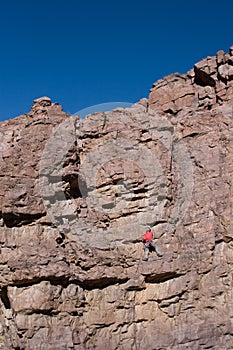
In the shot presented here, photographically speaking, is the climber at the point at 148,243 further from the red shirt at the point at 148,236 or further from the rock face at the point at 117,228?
the rock face at the point at 117,228

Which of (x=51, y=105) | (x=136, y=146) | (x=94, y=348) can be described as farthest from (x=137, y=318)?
(x=51, y=105)

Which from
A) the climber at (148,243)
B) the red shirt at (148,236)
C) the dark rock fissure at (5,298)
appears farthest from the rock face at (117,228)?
the red shirt at (148,236)

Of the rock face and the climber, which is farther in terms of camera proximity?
the climber

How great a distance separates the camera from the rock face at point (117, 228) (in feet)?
53.9

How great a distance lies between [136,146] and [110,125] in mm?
1844

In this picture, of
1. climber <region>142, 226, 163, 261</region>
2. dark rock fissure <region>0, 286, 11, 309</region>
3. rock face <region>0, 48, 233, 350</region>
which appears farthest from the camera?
climber <region>142, 226, 163, 261</region>

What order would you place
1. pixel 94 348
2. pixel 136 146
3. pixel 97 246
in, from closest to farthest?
pixel 94 348 < pixel 97 246 < pixel 136 146

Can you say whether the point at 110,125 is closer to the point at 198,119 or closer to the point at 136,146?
the point at 136,146

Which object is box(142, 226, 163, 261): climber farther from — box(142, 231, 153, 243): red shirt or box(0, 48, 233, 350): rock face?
box(0, 48, 233, 350): rock face

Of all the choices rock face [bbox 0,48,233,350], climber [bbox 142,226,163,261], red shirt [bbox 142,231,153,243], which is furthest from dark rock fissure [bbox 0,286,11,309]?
red shirt [bbox 142,231,153,243]

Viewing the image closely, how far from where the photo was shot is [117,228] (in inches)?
722

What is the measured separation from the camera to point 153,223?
18188mm

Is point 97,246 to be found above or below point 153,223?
below

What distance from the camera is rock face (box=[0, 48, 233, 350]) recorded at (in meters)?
16.4
